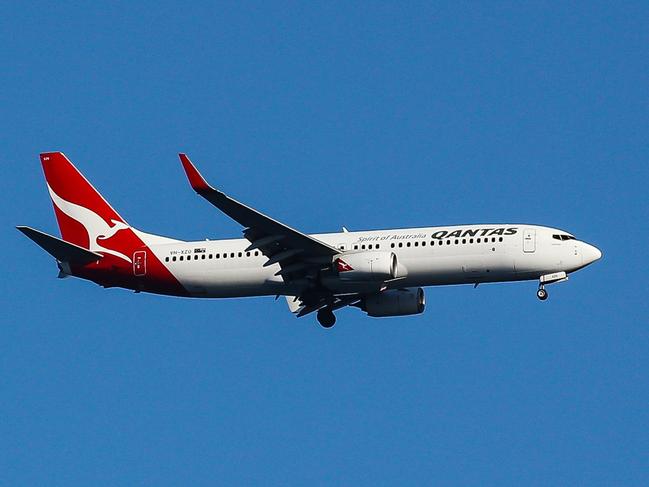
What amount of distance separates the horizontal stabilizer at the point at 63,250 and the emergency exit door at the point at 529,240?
63.5ft

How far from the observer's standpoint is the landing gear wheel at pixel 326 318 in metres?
62.9

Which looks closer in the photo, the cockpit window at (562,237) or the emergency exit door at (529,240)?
the emergency exit door at (529,240)

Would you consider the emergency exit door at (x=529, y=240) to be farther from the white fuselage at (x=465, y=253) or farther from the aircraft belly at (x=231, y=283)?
the aircraft belly at (x=231, y=283)

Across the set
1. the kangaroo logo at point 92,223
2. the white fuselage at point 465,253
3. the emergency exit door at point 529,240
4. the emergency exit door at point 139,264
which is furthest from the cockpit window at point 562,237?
the kangaroo logo at point 92,223

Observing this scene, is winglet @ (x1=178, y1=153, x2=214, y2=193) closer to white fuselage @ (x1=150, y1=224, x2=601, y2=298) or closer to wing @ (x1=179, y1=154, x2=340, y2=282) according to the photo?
wing @ (x1=179, y1=154, x2=340, y2=282)

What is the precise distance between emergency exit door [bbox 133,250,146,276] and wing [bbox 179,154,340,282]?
18.7 ft

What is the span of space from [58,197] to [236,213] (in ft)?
48.5

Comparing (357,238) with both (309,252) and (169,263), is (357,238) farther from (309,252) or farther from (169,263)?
(169,263)

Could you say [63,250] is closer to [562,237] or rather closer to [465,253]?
[465,253]

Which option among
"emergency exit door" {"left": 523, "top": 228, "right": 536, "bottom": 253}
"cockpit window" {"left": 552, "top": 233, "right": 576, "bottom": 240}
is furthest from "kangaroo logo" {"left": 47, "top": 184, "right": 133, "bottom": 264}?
"cockpit window" {"left": 552, "top": 233, "right": 576, "bottom": 240}

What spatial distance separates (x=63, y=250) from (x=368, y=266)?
46.6ft

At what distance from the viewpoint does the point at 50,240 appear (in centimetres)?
5984

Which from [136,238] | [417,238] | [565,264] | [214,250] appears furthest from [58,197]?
[565,264]

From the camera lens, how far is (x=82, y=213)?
65500mm
